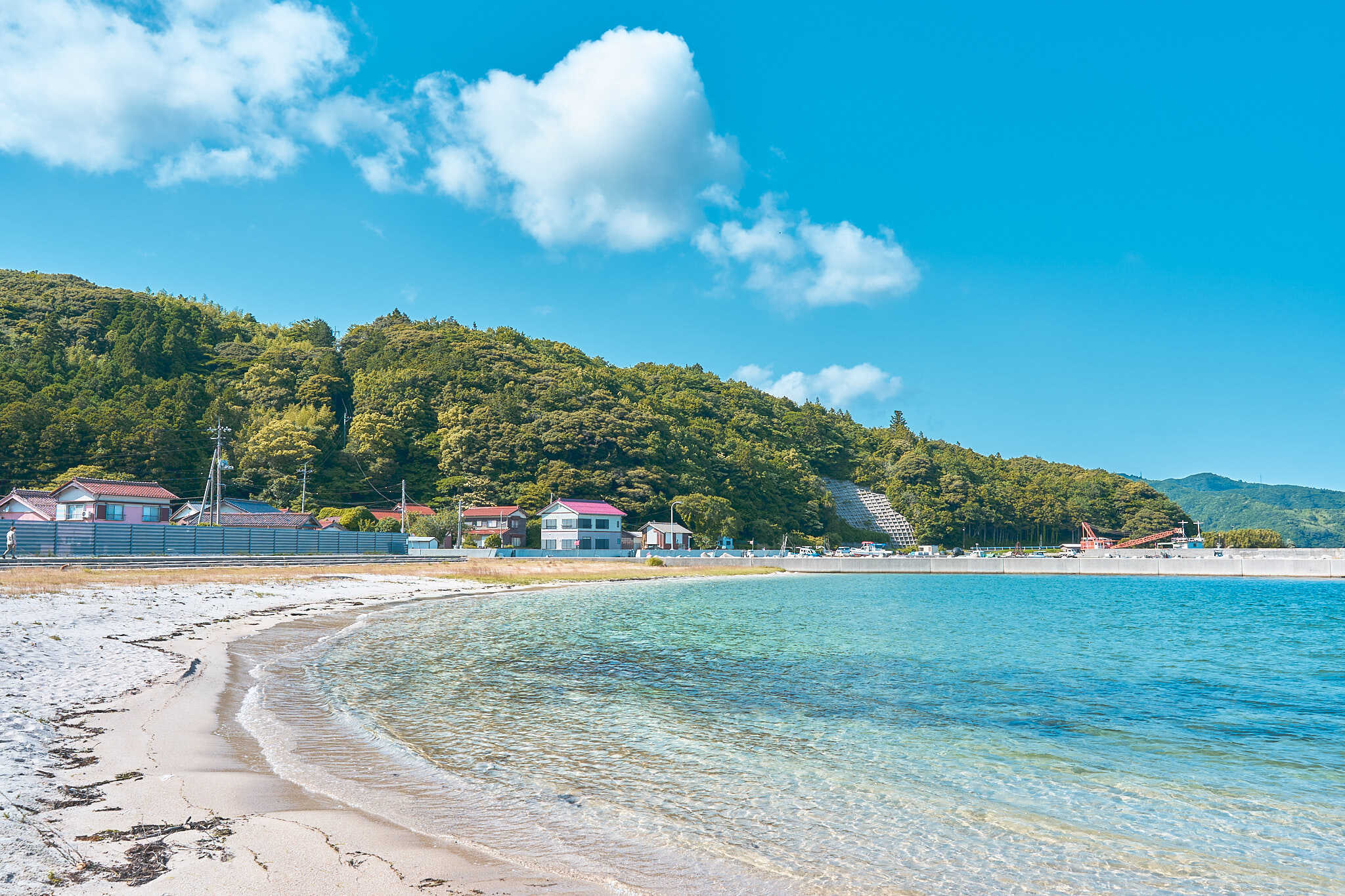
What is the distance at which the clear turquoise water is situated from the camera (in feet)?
21.6

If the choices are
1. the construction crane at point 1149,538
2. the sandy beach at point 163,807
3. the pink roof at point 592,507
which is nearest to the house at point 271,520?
the pink roof at point 592,507

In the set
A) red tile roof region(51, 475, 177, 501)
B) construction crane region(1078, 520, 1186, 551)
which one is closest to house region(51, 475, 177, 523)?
red tile roof region(51, 475, 177, 501)

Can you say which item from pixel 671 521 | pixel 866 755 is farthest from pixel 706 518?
pixel 866 755

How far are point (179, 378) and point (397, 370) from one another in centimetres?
2989

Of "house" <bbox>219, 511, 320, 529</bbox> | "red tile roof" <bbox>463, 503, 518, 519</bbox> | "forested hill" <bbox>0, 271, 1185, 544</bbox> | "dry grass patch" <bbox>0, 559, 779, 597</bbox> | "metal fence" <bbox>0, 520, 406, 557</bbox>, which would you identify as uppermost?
"forested hill" <bbox>0, 271, 1185, 544</bbox>

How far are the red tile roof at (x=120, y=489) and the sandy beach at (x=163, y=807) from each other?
61.1 meters

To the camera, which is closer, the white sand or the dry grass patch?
the white sand

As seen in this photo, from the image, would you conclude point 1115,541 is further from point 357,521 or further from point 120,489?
point 120,489

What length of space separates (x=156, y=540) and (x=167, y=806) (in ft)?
163

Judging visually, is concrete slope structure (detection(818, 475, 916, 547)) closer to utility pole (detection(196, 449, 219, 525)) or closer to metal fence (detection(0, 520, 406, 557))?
utility pole (detection(196, 449, 219, 525))

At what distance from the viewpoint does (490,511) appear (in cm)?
8650

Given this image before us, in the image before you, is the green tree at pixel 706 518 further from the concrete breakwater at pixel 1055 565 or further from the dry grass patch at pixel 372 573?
the dry grass patch at pixel 372 573

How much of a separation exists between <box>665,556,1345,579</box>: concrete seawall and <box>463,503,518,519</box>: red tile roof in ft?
69.1

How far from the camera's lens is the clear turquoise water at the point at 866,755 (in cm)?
660
